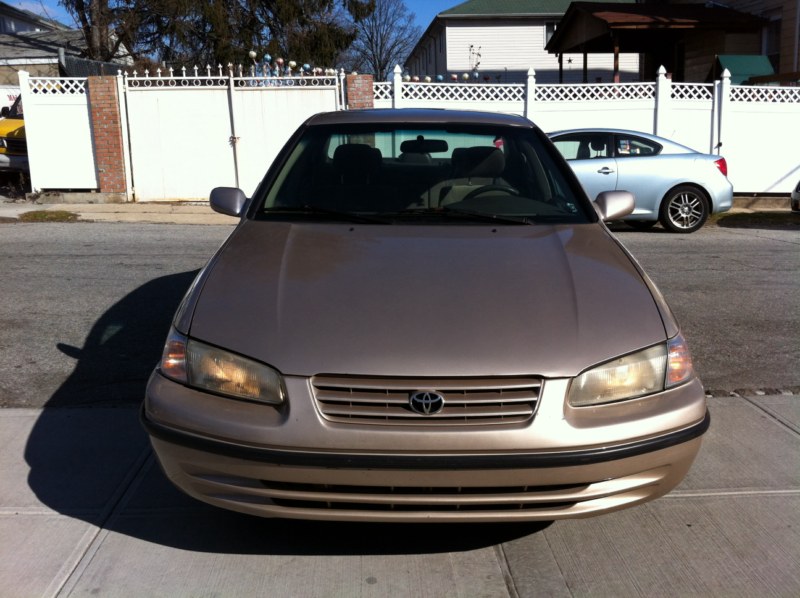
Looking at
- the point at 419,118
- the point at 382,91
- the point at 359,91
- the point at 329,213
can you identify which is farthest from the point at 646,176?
the point at 329,213

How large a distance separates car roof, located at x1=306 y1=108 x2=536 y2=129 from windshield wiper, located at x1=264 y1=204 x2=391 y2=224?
762 millimetres

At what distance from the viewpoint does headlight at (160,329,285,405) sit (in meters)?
2.73

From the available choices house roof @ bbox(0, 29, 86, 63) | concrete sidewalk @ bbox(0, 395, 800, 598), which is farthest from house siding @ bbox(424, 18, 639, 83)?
concrete sidewalk @ bbox(0, 395, 800, 598)

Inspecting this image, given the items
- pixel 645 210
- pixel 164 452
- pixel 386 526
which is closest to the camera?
pixel 164 452

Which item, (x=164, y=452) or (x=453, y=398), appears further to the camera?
(x=164, y=452)

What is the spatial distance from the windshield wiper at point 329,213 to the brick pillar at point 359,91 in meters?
10.9

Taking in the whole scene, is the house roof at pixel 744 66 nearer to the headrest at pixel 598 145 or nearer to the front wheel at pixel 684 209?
the front wheel at pixel 684 209

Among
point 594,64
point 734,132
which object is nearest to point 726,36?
point 734,132

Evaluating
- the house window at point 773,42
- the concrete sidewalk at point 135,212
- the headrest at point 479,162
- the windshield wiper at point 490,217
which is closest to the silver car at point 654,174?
the concrete sidewalk at point 135,212

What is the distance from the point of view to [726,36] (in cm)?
2106

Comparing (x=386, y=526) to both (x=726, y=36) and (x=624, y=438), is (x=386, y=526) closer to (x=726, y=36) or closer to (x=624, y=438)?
(x=624, y=438)

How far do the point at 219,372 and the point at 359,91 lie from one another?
12.4m

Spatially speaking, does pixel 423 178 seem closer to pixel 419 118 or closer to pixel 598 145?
pixel 419 118

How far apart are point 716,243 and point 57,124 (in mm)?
11147
